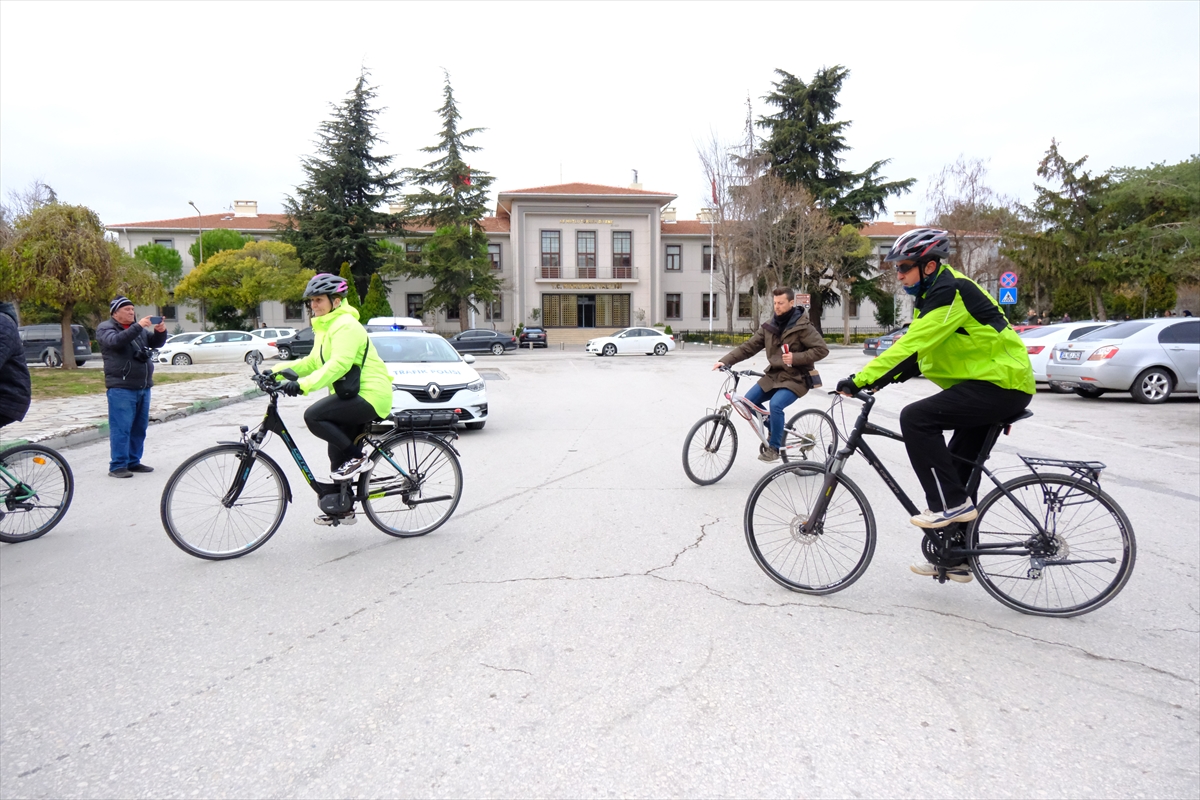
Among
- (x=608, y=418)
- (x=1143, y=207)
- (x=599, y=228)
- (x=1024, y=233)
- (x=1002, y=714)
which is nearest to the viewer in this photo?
(x=1002, y=714)

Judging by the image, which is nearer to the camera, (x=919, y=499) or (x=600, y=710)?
(x=600, y=710)

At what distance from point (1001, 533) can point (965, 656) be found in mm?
807

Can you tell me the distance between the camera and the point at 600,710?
3152mm

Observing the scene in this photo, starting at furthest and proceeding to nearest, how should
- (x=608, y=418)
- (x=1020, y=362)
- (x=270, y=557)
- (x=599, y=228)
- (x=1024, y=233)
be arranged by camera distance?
(x=599, y=228), (x=1024, y=233), (x=608, y=418), (x=270, y=557), (x=1020, y=362)

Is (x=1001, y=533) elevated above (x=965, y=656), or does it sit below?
above

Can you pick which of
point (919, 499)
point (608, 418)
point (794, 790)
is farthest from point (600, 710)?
point (608, 418)

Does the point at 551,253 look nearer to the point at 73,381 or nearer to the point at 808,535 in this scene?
the point at 73,381

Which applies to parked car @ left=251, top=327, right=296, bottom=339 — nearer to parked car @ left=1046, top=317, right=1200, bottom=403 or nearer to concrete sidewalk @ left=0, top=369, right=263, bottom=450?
concrete sidewalk @ left=0, top=369, right=263, bottom=450

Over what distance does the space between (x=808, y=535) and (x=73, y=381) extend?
2115 cm

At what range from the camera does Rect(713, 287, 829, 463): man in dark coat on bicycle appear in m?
7.71

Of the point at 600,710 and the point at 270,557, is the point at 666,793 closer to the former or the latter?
the point at 600,710

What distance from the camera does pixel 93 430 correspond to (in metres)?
11.1

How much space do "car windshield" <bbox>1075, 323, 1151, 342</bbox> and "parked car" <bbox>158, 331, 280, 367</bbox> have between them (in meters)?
29.2

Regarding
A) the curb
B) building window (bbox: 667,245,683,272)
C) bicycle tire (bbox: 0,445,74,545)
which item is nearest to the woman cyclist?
bicycle tire (bbox: 0,445,74,545)
